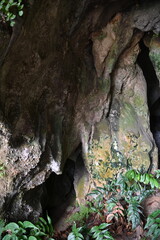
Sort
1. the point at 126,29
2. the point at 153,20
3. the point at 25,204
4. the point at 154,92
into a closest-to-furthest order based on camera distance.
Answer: the point at 25,204 → the point at 153,20 → the point at 126,29 → the point at 154,92

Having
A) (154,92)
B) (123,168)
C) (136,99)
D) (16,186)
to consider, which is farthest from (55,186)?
(154,92)

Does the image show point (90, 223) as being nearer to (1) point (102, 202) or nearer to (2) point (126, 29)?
(1) point (102, 202)

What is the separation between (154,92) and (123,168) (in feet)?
10.8

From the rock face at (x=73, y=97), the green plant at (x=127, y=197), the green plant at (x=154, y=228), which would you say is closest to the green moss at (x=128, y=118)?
the rock face at (x=73, y=97)

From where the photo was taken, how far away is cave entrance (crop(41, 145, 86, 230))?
5.45 meters

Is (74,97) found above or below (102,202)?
above

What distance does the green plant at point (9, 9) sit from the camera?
225cm

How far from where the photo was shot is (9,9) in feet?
7.77

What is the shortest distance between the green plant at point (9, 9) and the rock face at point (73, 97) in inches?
15.4

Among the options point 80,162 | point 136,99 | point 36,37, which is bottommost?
point 80,162

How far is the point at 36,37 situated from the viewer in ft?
10.8

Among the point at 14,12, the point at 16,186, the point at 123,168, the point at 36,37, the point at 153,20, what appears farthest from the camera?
the point at 123,168

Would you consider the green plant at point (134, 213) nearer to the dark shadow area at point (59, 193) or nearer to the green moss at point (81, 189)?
the green moss at point (81, 189)

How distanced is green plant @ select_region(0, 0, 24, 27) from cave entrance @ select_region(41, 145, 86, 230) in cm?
400
